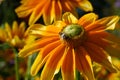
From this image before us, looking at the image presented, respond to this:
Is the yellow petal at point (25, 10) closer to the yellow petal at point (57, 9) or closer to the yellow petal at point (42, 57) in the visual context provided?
the yellow petal at point (57, 9)

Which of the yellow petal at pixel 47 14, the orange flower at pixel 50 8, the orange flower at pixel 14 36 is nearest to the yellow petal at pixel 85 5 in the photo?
the orange flower at pixel 50 8

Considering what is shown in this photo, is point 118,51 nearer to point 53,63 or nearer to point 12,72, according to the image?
point 53,63

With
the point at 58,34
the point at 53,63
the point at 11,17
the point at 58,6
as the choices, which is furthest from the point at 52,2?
the point at 11,17

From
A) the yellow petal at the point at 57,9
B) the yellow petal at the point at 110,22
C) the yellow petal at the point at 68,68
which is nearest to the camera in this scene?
the yellow petal at the point at 68,68

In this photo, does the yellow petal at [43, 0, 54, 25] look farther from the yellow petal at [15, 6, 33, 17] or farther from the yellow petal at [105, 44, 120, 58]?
the yellow petal at [105, 44, 120, 58]

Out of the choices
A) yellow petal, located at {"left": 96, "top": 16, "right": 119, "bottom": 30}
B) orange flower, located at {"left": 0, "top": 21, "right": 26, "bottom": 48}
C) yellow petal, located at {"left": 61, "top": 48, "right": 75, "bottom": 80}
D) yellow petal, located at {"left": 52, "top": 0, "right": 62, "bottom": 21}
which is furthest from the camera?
orange flower, located at {"left": 0, "top": 21, "right": 26, "bottom": 48}

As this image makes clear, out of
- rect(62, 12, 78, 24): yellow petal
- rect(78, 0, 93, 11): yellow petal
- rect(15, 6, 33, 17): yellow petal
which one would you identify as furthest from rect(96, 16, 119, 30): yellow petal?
rect(15, 6, 33, 17): yellow petal
